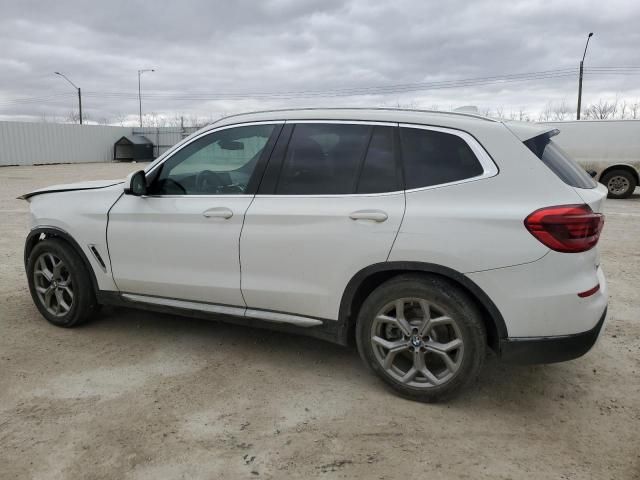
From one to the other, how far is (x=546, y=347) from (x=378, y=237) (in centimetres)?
107

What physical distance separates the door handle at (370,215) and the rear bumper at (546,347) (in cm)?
94

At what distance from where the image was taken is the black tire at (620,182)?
45.2 ft

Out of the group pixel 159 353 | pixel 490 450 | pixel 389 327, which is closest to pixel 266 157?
pixel 389 327

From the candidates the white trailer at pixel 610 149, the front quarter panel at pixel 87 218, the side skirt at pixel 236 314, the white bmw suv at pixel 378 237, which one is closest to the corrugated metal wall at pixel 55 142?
the white trailer at pixel 610 149

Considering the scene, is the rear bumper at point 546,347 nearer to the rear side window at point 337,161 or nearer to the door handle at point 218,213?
the rear side window at point 337,161

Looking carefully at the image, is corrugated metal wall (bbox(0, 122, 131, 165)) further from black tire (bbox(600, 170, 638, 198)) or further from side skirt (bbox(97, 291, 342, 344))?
side skirt (bbox(97, 291, 342, 344))

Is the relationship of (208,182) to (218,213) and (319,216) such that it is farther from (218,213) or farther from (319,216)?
(319,216)

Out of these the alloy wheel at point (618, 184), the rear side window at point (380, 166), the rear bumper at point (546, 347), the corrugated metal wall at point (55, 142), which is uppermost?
the corrugated metal wall at point (55, 142)

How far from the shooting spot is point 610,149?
1384 cm

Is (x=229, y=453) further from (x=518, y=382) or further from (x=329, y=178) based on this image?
(x=518, y=382)

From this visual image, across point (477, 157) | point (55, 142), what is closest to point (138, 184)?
point (477, 157)

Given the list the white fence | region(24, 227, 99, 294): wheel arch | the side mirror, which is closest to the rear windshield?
the side mirror

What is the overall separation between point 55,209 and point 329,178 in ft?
7.79

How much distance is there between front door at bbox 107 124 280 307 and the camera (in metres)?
3.50
